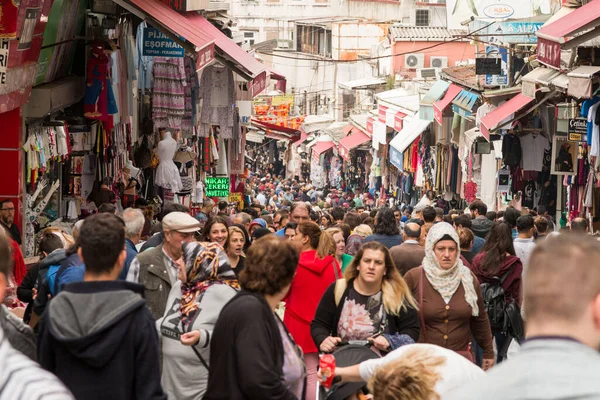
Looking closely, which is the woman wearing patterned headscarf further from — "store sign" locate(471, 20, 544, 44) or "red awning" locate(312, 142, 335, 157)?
"red awning" locate(312, 142, 335, 157)

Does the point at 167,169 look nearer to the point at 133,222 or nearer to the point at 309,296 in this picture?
the point at 133,222

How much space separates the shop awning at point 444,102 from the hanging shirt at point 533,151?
17.1 ft

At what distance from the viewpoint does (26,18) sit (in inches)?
416

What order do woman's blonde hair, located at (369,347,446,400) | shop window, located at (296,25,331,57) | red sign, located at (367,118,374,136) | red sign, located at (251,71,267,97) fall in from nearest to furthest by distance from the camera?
woman's blonde hair, located at (369,347,446,400), red sign, located at (251,71,267,97), red sign, located at (367,118,374,136), shop window, located at (296,25,331,57)

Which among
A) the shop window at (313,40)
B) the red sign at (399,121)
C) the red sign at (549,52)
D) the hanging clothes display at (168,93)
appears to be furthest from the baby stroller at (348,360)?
the shop window at (313,40)

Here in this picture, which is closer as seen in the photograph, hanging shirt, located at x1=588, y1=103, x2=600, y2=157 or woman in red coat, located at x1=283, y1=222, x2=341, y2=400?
woman in red coat, located at x1=283, y1=222, x2=341, y2=400

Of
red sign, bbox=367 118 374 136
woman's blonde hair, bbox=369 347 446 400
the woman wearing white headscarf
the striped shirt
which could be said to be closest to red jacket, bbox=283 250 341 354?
the woman wearing white headscarf

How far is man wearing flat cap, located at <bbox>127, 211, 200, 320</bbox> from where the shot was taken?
284 inches

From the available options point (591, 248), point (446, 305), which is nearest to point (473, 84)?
point (446, 305)

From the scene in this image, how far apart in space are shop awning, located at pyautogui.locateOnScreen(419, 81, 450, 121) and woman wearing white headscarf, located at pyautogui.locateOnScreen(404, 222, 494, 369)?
2091 centimetres

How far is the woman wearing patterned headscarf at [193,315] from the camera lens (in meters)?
6.21

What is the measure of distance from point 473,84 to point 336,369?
20.5 metres

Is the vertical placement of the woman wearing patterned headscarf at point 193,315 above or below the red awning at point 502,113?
below

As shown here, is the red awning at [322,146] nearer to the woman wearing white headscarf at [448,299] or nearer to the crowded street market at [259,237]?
the crowded street market at [259,237]
